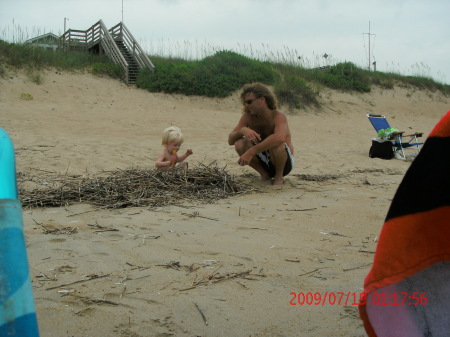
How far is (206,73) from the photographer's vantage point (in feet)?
56.1

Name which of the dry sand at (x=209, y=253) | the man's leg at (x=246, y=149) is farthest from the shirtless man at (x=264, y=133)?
the dry sand at (x=209, y=253)

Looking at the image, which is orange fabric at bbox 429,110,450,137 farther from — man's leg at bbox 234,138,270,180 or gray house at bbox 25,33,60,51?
gray house at bbox 25,33,60,51

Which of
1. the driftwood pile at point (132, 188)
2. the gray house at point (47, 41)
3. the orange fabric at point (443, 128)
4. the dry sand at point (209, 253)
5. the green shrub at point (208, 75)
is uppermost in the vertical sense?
the gray house at point (47, 41)

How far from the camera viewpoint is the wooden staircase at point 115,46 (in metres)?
17.3

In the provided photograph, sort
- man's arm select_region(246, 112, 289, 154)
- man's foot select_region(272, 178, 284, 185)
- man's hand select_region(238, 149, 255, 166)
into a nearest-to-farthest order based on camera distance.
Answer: man's hand select_region(238, 149, 255, 166)
man's arm select_region(246, 112, 289, 154)
man's foot select_region(272, 178, 284, 185)

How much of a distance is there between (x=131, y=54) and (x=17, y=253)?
18.4m

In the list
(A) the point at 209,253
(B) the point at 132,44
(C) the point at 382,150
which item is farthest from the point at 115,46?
(A) the point at 209,253

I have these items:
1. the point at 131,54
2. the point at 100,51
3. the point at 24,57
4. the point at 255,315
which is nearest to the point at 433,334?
the point at 255,315

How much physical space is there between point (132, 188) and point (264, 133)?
1777 mm

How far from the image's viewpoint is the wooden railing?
57.4 feet

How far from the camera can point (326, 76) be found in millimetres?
19688

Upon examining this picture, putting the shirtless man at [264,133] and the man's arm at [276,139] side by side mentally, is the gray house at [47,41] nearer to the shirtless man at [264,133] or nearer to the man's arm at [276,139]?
the shirtless man at [264,133]

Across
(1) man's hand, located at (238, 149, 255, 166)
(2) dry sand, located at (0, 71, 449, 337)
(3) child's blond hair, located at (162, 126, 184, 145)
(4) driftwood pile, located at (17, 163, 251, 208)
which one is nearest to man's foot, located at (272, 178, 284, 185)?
(2) dry sand, located at (0, 71, 449, 337)

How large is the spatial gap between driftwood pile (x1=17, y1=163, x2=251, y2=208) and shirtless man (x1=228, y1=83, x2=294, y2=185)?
40cm
